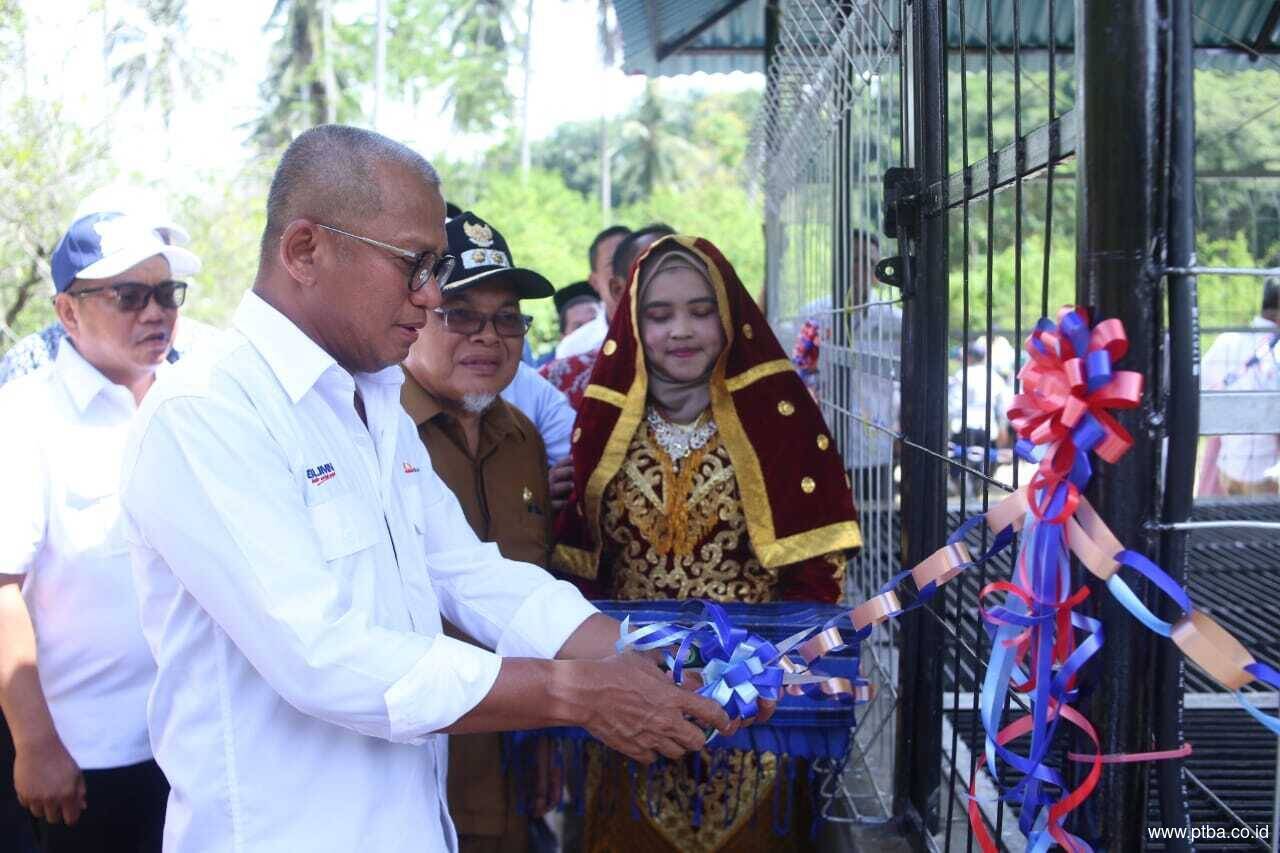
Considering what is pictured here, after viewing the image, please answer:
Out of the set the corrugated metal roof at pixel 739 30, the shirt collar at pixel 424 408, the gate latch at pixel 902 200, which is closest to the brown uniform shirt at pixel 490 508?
the shirt collar at pixel 424 408

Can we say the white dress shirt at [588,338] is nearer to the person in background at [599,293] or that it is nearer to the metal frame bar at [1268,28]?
the person in background at [599,293]

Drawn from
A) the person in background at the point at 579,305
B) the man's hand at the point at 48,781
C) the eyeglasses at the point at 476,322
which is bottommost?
the man's hand at the point at 48,781

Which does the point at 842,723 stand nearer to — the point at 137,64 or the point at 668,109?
the point at 137,64

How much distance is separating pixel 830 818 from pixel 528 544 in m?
1.09

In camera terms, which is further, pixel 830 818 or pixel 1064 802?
pixel 830 818

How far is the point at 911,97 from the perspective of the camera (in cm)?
262

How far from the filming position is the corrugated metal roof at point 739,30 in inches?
225

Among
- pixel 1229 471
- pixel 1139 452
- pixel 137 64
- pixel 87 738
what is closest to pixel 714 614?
pixel 1139 452

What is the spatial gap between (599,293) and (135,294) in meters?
4.30

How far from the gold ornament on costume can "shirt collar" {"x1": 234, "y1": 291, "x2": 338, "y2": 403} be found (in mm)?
1292

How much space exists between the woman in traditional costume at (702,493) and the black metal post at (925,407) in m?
0.45

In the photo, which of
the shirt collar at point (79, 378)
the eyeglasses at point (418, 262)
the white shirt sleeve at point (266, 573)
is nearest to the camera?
the white shirt sleeve at point (266, 573)

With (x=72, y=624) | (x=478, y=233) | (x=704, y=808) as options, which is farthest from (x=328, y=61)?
(x=704, y=808)

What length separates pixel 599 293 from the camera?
7.39 metres
